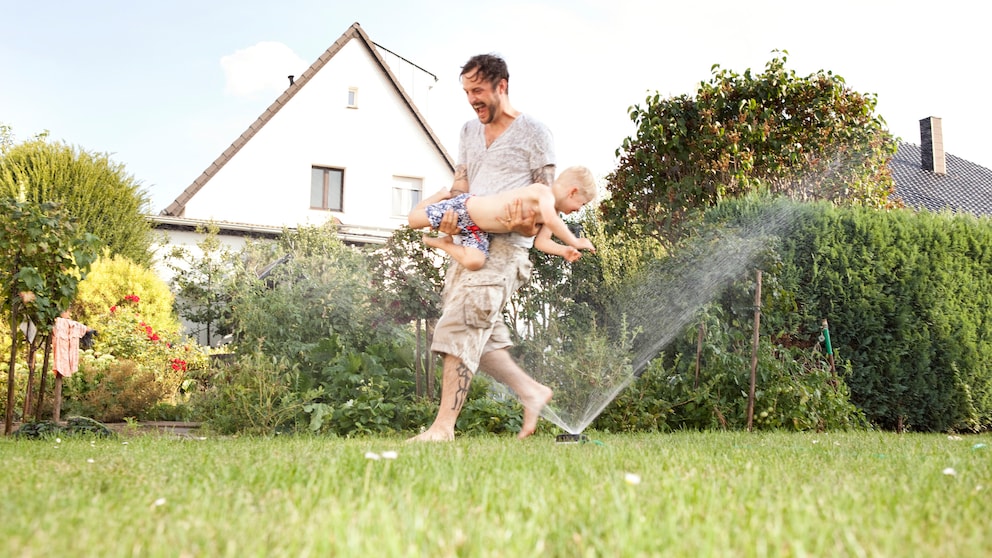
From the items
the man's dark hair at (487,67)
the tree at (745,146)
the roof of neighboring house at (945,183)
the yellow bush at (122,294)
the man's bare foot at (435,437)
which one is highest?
the roof of neighboring house at (945,183)

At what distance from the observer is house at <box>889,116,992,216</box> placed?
18.5m

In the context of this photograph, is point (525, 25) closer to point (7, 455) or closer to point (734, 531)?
point (7, 455)

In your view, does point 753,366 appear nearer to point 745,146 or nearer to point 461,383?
point 461,383

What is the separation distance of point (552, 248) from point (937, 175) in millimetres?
19149

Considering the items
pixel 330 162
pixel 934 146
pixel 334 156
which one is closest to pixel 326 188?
pixel 330 162

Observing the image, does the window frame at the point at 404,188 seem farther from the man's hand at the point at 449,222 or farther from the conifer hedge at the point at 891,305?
the man's hand at the point at 449,222

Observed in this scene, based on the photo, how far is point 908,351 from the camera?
24.5 feet

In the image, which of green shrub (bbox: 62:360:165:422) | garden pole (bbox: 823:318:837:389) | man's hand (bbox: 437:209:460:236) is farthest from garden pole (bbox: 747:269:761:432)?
green shrub (bbox: 62:360:165:422)

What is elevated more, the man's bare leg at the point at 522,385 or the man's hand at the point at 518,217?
the man's hand at the point at 518,217

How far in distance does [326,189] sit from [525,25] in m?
12.6

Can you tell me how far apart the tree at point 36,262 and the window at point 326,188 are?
440 inches

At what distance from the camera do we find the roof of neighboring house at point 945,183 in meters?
18.2

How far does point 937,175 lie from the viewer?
1997cm

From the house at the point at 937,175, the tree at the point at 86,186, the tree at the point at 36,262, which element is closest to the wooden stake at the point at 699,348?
the tree at the point at 36,262
